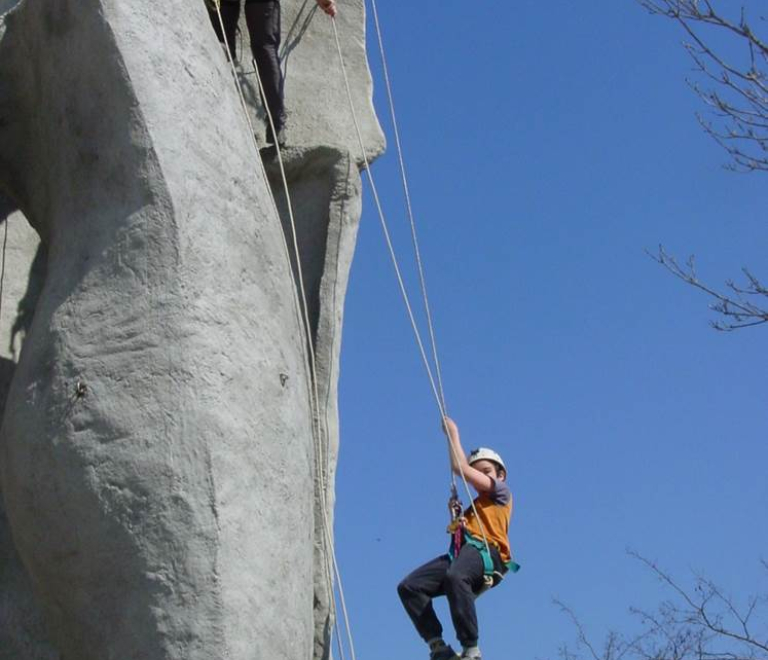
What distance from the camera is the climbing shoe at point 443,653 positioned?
8195 millimetres

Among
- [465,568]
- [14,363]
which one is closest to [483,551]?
[465,568]

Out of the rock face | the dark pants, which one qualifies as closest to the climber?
the rock face

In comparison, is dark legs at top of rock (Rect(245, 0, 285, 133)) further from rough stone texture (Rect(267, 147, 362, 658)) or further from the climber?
rough stone texture (Rect(267, 147, 362, 658))

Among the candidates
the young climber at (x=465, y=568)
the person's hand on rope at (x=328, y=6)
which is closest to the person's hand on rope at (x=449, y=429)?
the young climber at (x=465, y=568)

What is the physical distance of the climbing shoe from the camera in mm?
8195

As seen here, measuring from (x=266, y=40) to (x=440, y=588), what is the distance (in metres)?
2.26

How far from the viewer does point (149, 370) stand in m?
6.55

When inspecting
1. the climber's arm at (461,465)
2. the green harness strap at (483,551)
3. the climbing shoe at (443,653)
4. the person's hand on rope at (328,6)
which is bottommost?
the climbing shoe at (443,653)

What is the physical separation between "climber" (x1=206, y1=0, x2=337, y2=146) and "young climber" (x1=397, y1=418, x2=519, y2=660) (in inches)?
54.7

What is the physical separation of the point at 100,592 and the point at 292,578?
0.61 m

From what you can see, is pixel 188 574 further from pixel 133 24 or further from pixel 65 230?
pixel 133 24

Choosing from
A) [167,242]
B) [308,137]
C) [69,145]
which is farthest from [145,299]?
Answer: [308,137]

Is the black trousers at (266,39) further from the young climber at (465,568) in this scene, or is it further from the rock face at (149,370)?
the young climber at (465,568)

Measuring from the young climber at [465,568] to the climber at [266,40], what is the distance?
54.7 inches
